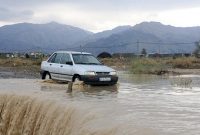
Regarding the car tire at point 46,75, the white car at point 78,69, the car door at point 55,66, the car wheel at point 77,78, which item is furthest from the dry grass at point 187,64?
the car wheel at point 77,78

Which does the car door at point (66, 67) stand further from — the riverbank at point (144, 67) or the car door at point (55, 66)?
the riverbank at point (144, 67)

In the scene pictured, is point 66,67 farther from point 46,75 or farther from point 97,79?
point 46,75

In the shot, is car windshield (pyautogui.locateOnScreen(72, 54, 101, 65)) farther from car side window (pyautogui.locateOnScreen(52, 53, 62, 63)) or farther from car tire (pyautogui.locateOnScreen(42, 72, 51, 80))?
car tire (pyautogui.locateOnScreen(42, 72, 51, 80))

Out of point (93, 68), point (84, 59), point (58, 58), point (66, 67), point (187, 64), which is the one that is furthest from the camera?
point (187, 64)

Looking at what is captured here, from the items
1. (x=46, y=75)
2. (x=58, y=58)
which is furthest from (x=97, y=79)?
(x=46, y=75)

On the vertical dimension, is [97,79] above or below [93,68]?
below

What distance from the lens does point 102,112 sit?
11.6 meters

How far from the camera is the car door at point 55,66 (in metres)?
20.8

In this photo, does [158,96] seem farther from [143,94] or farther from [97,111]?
[97,111]

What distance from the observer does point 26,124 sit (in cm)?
1331

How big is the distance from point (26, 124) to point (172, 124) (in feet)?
16.5

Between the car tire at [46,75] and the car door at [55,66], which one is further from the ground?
the car door at [55,66]

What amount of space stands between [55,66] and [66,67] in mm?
1159

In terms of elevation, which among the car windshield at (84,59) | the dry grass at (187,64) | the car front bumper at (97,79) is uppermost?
the car windshield at (84,59)
